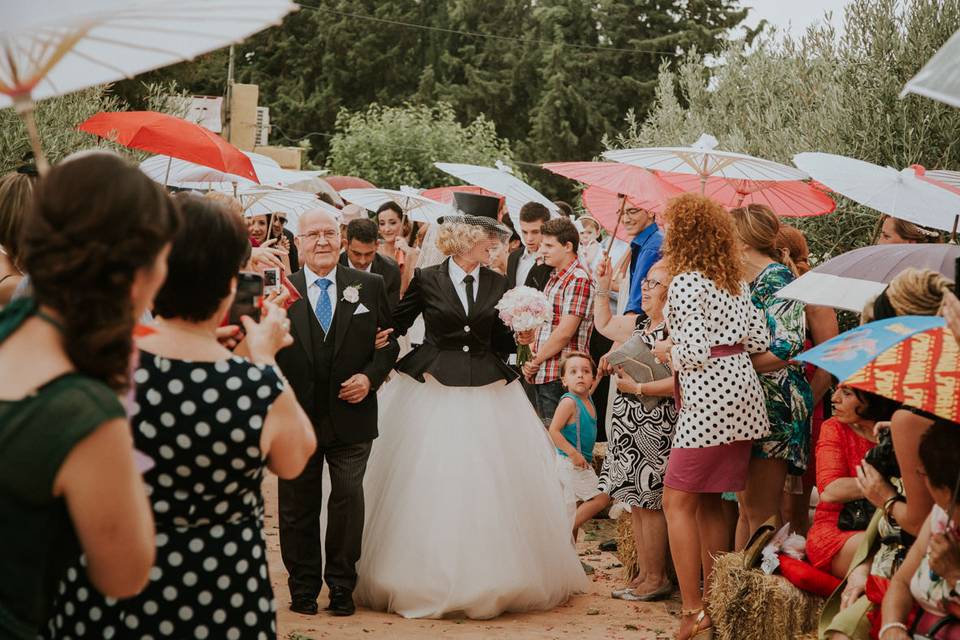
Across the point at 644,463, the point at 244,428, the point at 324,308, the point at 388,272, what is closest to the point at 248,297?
the point at 244,428

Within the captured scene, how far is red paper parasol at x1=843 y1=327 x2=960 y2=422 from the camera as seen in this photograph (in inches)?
125

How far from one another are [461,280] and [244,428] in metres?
4.13

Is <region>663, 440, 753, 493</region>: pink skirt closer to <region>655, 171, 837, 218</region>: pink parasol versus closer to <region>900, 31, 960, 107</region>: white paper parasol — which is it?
<region>655, 171, 837, 218</region>: pink parasol

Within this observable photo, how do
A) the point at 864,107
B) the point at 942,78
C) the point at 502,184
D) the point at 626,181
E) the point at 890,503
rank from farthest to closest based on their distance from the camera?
the point at 502,184 → the point at 864,107 → the point at 626,181 → the point at 890,503 → the point at 942,78

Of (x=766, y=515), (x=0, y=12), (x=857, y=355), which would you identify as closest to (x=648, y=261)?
(x=766, y=515)

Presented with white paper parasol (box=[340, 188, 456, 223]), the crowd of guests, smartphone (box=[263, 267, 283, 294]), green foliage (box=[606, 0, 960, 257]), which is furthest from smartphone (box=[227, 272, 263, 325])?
white paper parasol (box=[340, 188, 456, 223])

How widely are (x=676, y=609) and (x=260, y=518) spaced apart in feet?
14.1

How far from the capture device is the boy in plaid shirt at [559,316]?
27.0 ft

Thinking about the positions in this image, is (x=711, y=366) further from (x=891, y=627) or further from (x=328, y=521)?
(x=328, y=521)

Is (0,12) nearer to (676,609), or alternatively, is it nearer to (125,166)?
(125,166)

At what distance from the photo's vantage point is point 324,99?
44.1 m

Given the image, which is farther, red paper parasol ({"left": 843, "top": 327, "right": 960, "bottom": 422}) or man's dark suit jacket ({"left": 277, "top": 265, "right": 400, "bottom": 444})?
man's dark suit jacket ({"left": 277, "top": 265, "right": 400, "bottom": 444})

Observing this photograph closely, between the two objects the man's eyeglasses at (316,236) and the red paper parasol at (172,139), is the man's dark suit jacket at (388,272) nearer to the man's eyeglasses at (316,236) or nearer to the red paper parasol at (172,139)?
the red paper parasol at (172,139)

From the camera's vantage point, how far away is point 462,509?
6.37 metres
